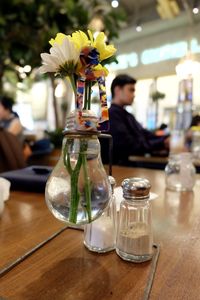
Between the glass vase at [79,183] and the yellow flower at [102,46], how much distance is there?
0.49 feet

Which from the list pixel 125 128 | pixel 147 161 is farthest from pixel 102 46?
pixel 147 161

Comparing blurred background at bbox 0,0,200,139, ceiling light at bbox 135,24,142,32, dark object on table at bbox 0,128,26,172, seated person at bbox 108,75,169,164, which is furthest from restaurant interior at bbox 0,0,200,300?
ceiling light at bbox 135,24,142,32

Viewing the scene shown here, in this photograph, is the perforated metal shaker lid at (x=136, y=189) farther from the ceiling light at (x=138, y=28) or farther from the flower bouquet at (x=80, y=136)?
the ceiling light at (x=138, y=28)

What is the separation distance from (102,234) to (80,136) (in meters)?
0.23

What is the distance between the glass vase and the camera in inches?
17.8

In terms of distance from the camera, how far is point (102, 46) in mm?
467

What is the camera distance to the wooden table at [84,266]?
1.36 feet

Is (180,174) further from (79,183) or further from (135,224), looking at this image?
(79,183)

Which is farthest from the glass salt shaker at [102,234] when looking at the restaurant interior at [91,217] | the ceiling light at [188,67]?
the ceiling light at [188,67]

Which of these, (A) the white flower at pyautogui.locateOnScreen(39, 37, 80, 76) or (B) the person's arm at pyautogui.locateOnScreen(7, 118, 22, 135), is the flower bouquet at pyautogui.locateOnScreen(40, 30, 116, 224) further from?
(B) the person's arm at pyautogui.locateOnScreen(7, 118, 22, 135)

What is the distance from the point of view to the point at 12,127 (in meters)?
2.99

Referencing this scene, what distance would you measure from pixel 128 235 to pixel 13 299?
23 centimetres

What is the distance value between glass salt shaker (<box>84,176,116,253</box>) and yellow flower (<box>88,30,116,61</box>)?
0.84 ft

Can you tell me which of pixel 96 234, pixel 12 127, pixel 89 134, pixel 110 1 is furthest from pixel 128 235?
pixel 110 1
